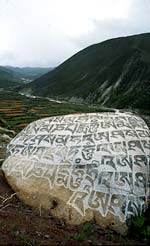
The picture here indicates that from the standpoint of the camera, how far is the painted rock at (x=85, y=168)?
375 inches

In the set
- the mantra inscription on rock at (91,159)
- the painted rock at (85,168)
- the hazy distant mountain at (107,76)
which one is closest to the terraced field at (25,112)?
the hazy distant mountain at (107,76)

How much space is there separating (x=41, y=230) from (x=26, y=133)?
15.4ft

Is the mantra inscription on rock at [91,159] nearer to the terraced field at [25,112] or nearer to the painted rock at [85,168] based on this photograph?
the painted rock at [85,168]

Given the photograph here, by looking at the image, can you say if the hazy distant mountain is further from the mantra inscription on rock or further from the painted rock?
the painted rock

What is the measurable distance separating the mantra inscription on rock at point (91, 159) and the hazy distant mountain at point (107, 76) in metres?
65.7

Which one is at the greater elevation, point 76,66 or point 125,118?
point 125,118

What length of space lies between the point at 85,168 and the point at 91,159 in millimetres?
340

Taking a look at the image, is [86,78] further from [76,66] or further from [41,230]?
[41,230]

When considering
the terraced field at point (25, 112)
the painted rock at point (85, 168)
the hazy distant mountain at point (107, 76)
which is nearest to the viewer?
the painted rock at point (85, 168)

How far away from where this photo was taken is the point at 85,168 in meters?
10.4

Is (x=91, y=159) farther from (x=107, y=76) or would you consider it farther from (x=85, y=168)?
(x=107, y=76)

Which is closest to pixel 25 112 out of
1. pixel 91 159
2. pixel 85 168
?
pixel 91 159

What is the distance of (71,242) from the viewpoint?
8109 mm

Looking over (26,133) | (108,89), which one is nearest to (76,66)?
(108,89)
